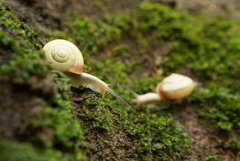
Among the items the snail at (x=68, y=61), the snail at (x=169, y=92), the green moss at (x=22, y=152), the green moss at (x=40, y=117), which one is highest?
the snail at (x=169, y=92)

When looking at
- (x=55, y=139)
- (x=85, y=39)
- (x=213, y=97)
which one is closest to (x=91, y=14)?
(x=85, y=39)

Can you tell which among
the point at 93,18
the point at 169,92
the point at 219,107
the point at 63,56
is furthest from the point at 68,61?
the point at 219,107

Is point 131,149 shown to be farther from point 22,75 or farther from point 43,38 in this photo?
point 43,38

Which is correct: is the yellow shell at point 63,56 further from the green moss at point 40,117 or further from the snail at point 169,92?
the snail at point 169,92

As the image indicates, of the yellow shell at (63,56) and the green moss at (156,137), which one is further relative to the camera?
the green moss at (156,137)

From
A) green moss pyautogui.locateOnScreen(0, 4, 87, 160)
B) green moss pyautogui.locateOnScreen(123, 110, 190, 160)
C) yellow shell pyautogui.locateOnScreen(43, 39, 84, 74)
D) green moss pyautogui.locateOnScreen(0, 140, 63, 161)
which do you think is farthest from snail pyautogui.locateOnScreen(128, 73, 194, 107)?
green moss pyautogui.locateOnScreen(0, 140, 63, 161)

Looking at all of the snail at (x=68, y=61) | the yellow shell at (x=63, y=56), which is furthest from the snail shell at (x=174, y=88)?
the yellow shell at (x=63, y=56)

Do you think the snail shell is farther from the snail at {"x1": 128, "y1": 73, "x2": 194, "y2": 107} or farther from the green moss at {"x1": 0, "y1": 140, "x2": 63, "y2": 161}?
the green moss at {"x1": 0, "y1": 140, "x2": 63, "y2": 161}
